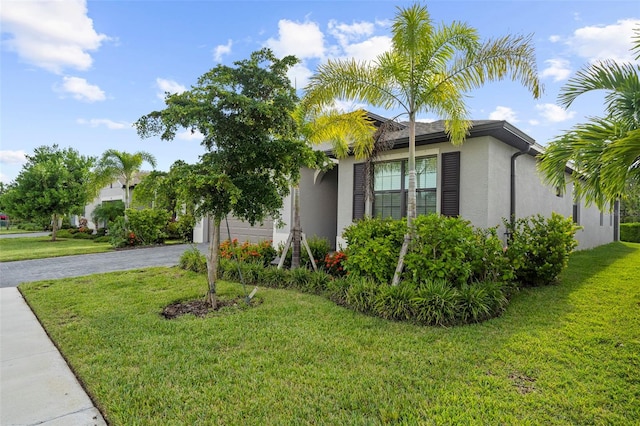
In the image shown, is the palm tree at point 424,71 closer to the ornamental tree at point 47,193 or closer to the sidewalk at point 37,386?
the sidewalk at point 37,386

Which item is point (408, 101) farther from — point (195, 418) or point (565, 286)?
point (195, 418)

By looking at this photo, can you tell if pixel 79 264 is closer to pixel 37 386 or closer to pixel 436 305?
pixel 37 386

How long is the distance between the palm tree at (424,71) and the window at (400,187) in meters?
2.48

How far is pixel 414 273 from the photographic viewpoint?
17.9 feet

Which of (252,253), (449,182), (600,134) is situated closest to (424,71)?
(600,134)

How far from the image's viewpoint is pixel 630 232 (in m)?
22.2

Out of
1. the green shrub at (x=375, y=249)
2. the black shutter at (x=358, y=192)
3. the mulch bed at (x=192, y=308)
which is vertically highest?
the black shutter at (x=358, y=192)

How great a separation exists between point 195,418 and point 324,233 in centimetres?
1030

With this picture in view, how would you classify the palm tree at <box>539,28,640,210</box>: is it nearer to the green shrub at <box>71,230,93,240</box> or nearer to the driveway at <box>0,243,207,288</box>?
the driveway at <box>0,243,207,288</box>

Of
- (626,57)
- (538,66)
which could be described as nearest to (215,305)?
(538,66)

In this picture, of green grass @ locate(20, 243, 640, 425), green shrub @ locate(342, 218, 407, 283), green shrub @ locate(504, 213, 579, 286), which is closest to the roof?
green shrub @ locate(504, 213, 579, 286)

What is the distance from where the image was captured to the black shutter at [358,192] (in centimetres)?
1019

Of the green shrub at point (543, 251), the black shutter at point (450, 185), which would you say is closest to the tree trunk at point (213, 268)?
the black shutter at point (450, 185)

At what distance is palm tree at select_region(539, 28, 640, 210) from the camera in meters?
5.32
